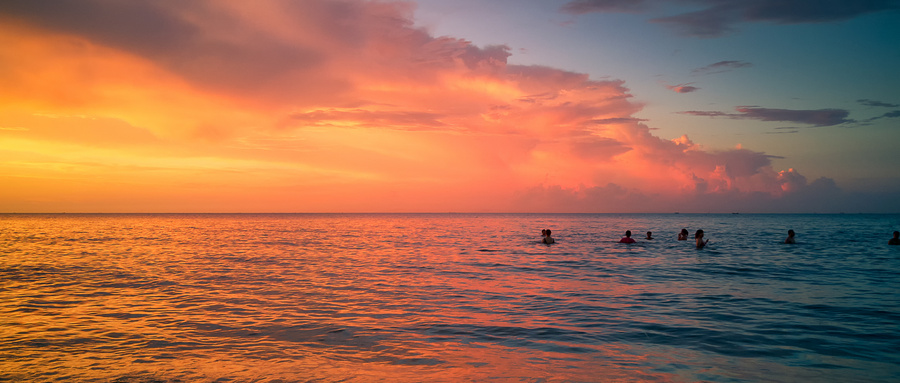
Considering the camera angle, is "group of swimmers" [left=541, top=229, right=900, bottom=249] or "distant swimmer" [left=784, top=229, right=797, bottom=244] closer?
"group of swimmers" [left=541, top=229, right=900, bottom=249]

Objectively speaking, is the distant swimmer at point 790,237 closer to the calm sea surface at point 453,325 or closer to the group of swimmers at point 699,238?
the group of swimmers at point 699,238

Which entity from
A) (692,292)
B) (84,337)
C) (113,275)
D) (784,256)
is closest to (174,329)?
(84,337)

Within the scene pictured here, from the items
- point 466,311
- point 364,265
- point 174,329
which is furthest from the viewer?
point 364,265

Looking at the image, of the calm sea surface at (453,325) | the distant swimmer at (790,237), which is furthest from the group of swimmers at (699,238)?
the calm sea surface at (453,325)

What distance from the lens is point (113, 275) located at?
2530 cm

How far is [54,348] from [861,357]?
62.1 feet

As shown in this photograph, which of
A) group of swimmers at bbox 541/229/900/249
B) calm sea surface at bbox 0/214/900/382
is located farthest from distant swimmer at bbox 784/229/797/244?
calm sea surface at bbox 0/214/900/382

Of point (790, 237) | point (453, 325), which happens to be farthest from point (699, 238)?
point (453, 325)

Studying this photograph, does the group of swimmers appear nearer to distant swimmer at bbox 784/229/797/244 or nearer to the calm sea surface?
distant swimmer at bbox 784/229/797/244

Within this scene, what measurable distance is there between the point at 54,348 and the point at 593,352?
12912 millimetres

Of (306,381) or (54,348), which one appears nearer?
(306,381)

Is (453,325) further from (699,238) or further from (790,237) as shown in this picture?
(790,237)

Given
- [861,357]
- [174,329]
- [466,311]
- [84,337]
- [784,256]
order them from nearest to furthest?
[861,357] → [84,337] → [174,329] → [466,311] → [784,256]

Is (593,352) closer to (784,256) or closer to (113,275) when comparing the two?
(113,275)
